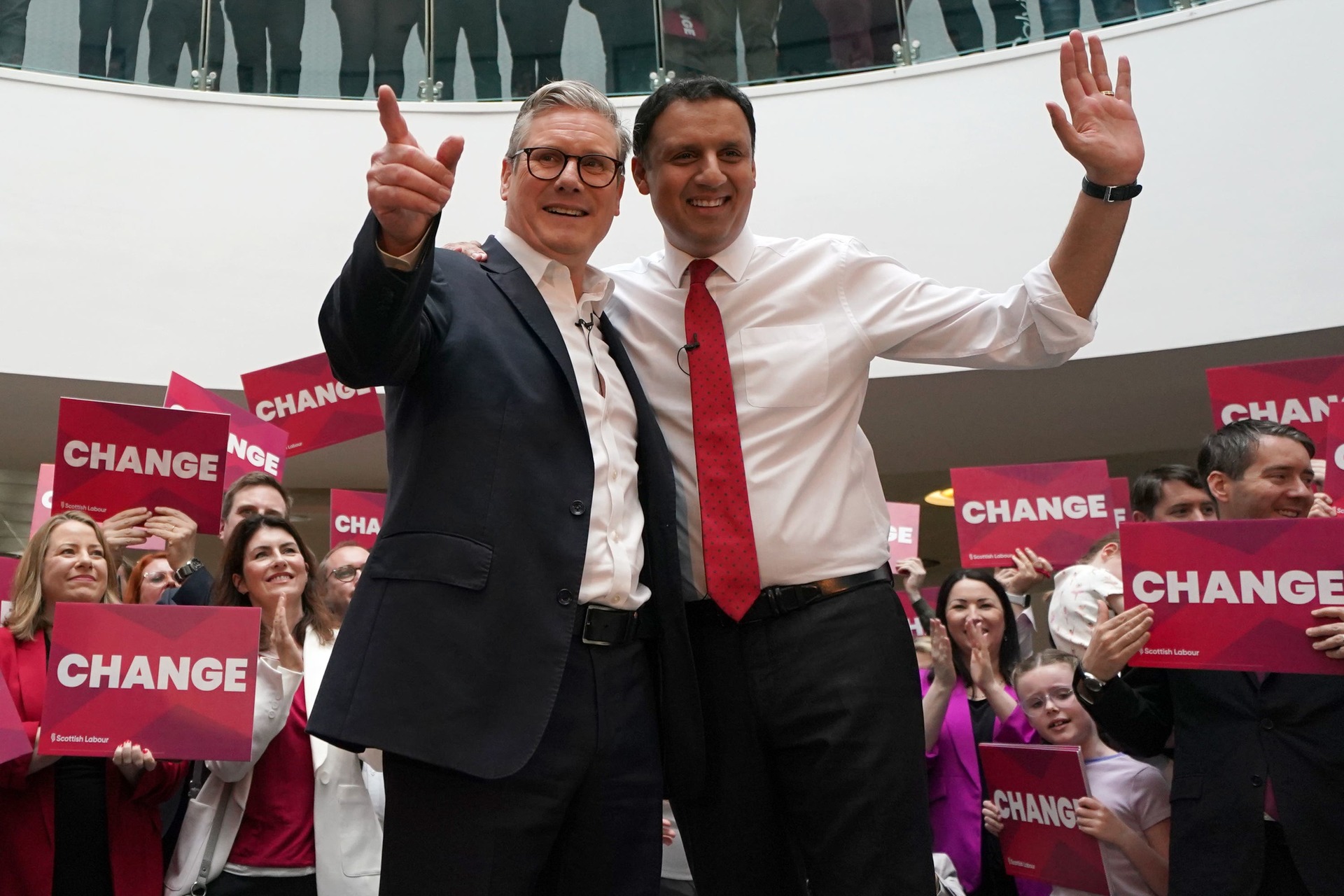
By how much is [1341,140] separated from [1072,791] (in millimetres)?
3730

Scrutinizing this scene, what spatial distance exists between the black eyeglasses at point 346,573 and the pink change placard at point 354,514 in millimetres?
645

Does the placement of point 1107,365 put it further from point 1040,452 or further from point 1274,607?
point 1274,607

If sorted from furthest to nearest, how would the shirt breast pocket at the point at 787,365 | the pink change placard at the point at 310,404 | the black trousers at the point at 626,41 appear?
1. the black trousers at the point at 626,41
2. the pink change placard at the point at 310,404
3. the shirt breast pocket at the point at 787,365

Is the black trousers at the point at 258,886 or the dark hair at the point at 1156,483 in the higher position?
the dark hair at the point at 1156,483

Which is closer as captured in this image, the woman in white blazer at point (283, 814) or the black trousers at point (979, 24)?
the woman in white blazer at point (283, 814)

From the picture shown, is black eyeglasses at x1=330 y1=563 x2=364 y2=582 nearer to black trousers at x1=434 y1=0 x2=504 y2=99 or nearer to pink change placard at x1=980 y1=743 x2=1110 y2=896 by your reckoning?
pink change placard at x1=980 y1=743 x2=1110 y2=896

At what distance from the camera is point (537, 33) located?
19.2 ft

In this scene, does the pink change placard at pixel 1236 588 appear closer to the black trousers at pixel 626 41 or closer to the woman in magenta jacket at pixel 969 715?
the woman in magenta jacket at pixel 969 715

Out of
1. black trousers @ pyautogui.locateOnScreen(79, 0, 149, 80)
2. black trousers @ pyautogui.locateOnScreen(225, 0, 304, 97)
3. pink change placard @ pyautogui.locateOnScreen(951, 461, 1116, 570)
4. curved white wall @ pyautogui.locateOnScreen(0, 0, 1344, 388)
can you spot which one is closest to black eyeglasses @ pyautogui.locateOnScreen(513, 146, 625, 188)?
pink change placard @ pyautogui.locateOnScreen(951, 461, 1116, 570)

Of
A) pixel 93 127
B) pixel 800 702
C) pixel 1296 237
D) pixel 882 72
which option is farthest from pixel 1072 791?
pixel 93 127

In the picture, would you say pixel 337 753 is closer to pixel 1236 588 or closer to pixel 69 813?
pixel 69 813

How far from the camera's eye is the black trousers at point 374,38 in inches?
232

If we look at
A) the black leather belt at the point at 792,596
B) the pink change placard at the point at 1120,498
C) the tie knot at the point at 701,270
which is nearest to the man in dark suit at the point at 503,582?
the black leather belt at the point at 792,596

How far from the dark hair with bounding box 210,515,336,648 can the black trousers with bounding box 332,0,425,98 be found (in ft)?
11.4
